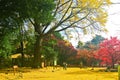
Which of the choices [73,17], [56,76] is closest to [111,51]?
[73,17]

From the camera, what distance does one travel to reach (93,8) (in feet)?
144

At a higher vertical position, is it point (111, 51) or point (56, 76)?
point (111, 51)

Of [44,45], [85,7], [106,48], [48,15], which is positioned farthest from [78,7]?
[48,15]

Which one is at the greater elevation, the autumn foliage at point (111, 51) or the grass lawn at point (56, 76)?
the autumn foliage at point (111, 51)

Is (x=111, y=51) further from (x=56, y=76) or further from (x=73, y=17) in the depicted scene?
(x=56, y=76)

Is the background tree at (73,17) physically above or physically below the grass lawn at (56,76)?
above

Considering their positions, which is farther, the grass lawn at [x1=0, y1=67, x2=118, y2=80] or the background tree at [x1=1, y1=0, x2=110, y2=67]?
the background tree at [x1=1, y1=0, x2=110, y2=67]

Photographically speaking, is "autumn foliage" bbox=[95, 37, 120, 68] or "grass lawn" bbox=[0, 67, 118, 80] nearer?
"grass lawn" bbox=[0, 67, 118, 80]

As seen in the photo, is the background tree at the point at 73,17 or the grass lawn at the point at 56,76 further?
the background tree at the point at 73,17

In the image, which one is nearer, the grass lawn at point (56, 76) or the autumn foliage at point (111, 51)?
the grass lawn at point (56, 76)

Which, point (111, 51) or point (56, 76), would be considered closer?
point (56, 76)

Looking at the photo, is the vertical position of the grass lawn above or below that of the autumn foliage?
below

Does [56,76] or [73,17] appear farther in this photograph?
[73,17]

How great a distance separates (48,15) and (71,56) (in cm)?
4277
